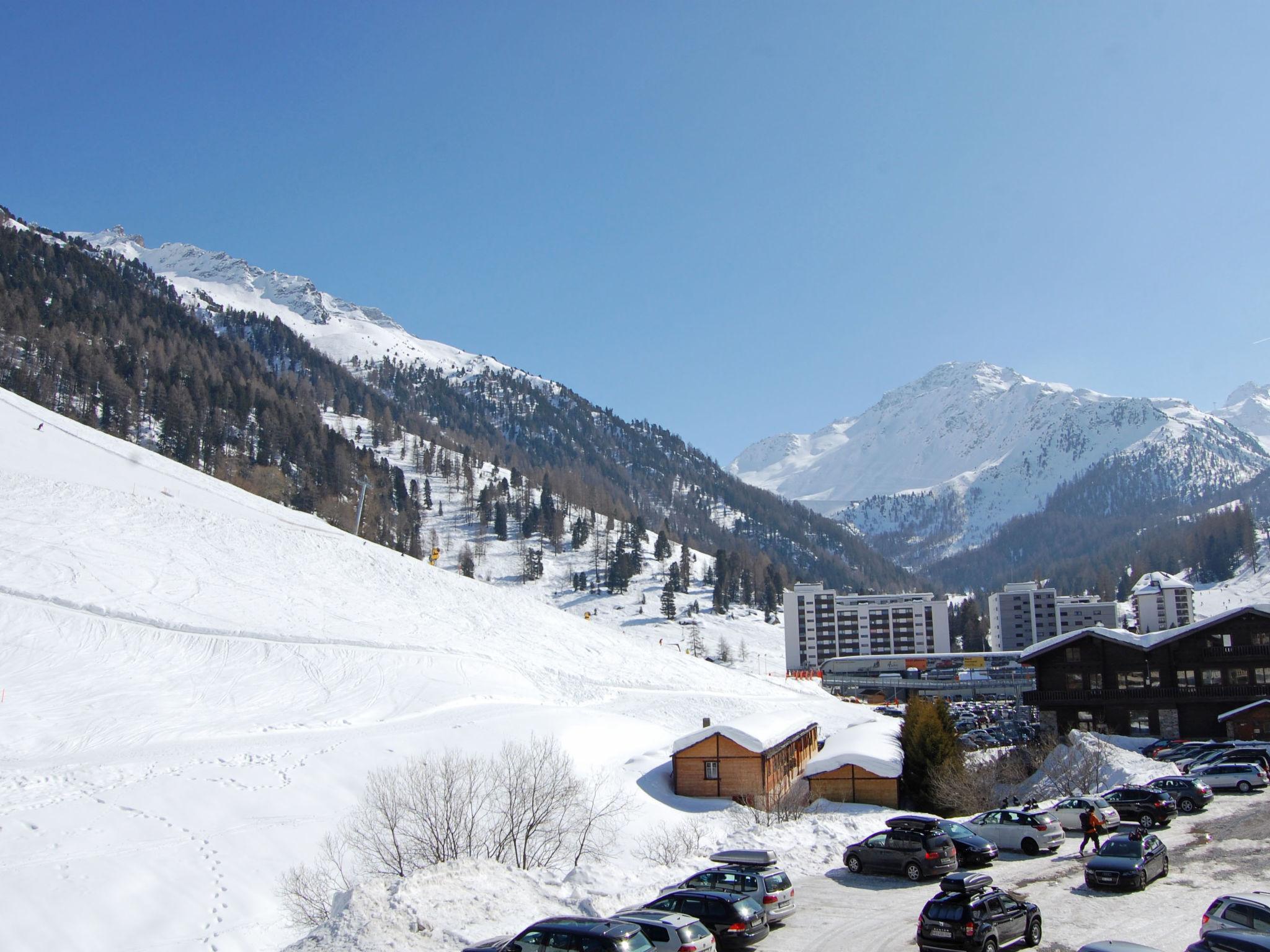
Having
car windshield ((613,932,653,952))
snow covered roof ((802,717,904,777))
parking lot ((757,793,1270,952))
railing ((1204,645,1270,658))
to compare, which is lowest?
parking lot ((757,793,1270,952))

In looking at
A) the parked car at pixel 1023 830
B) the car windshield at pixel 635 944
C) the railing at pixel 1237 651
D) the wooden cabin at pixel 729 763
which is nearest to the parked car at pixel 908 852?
the parked car at pixel 1023 830

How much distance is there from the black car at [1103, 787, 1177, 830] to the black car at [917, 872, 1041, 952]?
14920mm

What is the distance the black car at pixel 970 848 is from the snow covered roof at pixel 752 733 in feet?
47.8

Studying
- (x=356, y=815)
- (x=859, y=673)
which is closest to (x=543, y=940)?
(x=356, y=815)

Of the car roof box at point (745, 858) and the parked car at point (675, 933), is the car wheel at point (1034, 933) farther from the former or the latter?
the parked car at point (675, 933)

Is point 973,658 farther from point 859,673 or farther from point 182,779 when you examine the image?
point 182,779

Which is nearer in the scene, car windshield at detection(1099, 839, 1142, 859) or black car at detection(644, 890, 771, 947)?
black car at detection(644, 890, 771, 947)

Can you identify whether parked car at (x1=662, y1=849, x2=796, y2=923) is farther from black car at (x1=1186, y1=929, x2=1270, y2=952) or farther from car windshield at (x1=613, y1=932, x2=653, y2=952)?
black car at (x1=1186, y1=929, x2=1270, y2=952)

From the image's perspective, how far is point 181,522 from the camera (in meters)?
66.3

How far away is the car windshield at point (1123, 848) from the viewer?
71.6ft

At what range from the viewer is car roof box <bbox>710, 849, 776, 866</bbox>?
21284 mm

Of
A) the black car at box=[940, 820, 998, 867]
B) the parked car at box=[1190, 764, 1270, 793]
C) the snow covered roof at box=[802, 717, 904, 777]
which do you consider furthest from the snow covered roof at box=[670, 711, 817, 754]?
the parked car at box=[1190, 764, 1270, 793]

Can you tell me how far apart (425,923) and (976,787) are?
2767cm

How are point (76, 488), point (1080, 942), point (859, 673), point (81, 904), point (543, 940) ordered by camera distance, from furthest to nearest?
Result: point (859, 673), point (76, 488), point (81, 904), point (1080, 942), point (543, 940)
